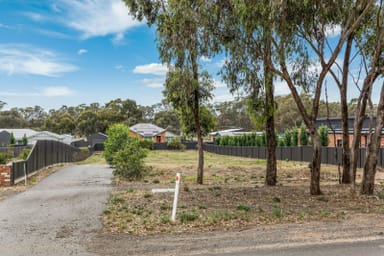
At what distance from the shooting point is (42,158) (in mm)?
20078

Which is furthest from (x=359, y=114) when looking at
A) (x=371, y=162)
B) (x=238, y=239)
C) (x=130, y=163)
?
(x=130, y=163)

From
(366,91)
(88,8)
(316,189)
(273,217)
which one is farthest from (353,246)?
Answer: (88,8)

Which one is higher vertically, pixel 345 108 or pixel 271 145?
pixel 345 108

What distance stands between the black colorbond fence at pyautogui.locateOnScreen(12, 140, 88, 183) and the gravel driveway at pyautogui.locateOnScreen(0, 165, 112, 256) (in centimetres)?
377

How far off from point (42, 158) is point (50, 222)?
1362cm

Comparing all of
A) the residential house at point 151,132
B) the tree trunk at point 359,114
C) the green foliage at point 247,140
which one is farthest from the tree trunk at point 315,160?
the residential house at point 151,132

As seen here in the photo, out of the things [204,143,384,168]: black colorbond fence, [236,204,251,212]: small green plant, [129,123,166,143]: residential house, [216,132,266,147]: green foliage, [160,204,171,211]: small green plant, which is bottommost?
[160,204,171,211]: small green plant

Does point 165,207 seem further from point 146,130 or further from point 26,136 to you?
point 146,130

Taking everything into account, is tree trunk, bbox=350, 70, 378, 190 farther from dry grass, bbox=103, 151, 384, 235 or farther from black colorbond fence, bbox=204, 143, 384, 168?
black colorbond fence, bbox=204, 143, 384, 168

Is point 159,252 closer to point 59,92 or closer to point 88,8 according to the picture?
point 88,8

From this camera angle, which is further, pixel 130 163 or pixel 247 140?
pixel 247 140

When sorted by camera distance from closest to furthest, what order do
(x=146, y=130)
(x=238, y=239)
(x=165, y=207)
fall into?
1. (x=238, y=239)
2. (x=165, y=207)
3. (x=146, y=130)

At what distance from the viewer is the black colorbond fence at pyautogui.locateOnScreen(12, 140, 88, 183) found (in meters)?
14.9

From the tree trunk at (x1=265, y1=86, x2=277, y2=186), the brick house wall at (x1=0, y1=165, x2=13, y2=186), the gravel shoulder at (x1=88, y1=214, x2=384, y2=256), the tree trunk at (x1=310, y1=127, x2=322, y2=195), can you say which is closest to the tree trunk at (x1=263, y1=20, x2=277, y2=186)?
the tree trunk at (x1=265, y1=86, x2=277, y2=186)
